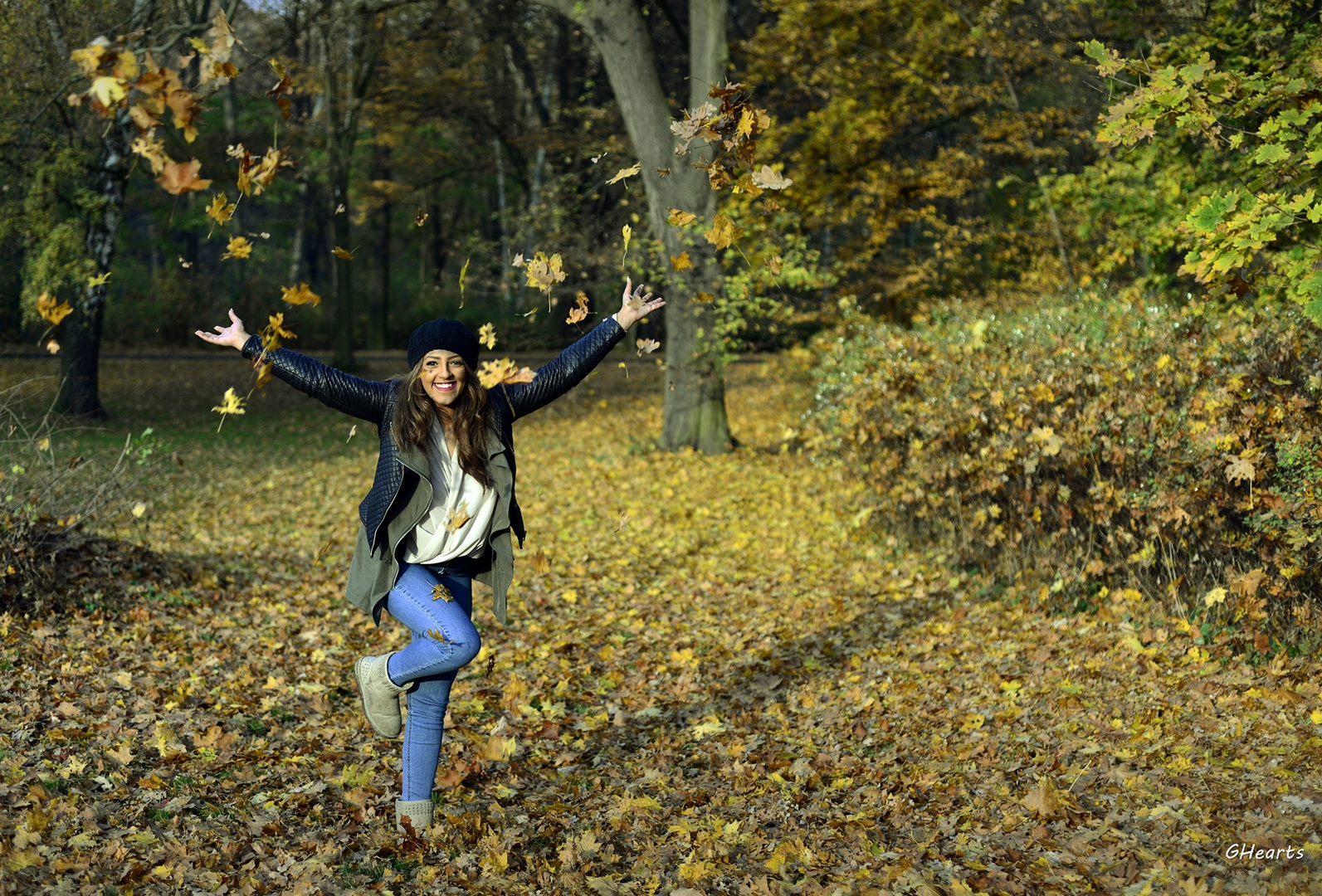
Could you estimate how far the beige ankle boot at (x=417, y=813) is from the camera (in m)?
4.11

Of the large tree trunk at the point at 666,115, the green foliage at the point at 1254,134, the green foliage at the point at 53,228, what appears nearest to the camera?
the green foliage at the point at 1254,134

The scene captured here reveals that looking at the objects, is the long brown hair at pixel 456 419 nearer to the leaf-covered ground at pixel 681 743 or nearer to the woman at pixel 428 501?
the woman at pixel 428 501

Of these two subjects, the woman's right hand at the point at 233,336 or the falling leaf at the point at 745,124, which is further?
the falling leaf at the point at 745,124

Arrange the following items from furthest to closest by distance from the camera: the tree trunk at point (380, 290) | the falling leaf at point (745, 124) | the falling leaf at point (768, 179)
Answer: the tree trunk at point (380, 290) → the falling leaf at point (745, 124) → the falling leaf at point (768, 179)

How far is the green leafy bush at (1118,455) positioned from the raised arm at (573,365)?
3272 mm

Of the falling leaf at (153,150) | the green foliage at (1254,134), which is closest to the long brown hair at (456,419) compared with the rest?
the falling leaf at (153,150)

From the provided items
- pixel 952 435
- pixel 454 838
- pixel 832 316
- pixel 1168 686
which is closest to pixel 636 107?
pixel 832 316

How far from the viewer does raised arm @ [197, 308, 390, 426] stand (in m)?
3.90

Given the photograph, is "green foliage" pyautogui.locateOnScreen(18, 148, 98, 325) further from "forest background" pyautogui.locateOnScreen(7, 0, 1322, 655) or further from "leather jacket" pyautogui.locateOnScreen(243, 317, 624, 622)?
"leather jacket" pyautogui.locateOnScreen(243, 317, 624, 622)

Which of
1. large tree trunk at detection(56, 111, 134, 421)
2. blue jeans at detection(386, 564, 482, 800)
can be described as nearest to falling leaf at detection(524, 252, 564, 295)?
blue jeans at detection(386, 564, 482, 800)

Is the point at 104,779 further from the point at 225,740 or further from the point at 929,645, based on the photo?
the point at 929,645

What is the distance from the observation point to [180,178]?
3.26m
